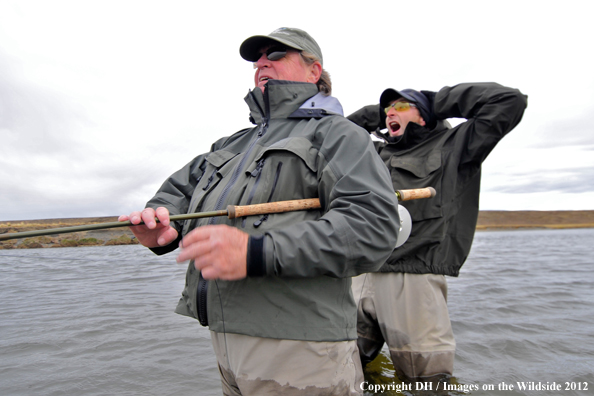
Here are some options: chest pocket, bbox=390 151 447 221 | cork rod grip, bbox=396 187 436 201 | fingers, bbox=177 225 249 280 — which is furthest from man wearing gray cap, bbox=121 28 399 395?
chest pocket, bbox=390 151 447 221

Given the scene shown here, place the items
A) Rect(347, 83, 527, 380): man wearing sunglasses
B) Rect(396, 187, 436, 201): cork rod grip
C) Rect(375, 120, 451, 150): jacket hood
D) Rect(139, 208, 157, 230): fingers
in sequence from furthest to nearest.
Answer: Rect(375, 120, 451, 150): jacket hood < Rect(347, 83, 527, 380): man wearing sunglasses < Rect(396, 187, 436, 201): cork rod grip < Rect(139, 208, 157, 230): fingers

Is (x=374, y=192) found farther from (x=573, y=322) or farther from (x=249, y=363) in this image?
(x=573, y=322)

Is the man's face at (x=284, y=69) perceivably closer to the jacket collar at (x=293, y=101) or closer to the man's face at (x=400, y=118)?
the jacket collar at (x=293, y=101)

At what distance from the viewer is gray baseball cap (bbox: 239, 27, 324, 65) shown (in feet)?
6.79

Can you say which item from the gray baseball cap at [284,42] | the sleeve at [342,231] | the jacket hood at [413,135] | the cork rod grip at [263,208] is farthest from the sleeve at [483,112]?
the cork rod grip at [263,208]

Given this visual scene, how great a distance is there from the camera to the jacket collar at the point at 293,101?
6.43 feet

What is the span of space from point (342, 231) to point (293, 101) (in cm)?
85

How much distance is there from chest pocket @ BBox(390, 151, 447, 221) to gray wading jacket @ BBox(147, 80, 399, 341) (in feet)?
6.12

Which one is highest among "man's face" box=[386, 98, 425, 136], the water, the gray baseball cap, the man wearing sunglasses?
the gray baseball cap

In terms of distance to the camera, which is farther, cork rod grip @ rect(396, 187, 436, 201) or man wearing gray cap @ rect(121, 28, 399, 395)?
cork rod grip @ rect(396, 187, 436, 201)

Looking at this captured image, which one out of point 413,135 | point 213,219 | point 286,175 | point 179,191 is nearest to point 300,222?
point 286,175

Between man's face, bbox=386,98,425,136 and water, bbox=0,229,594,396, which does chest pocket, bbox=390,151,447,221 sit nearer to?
man's face, bbox=386,98,425,136

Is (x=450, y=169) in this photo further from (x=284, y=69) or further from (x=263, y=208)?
(x=263, y=208)

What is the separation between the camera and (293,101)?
1989 mm
